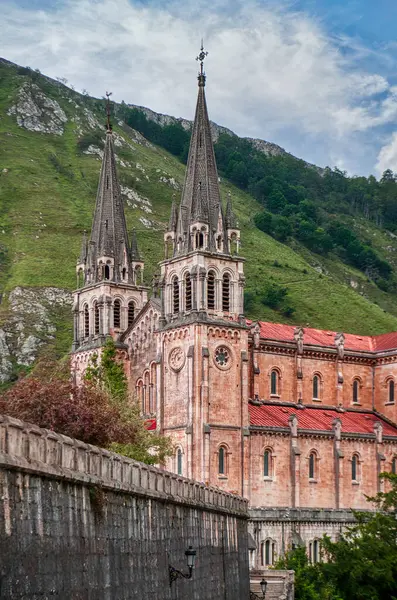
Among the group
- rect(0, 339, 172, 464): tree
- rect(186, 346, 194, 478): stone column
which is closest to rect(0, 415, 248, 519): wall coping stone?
rect(0, 339, 172, 464): tree

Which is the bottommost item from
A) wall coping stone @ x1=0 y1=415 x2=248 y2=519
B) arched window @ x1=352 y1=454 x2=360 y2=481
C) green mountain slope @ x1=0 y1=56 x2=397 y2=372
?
arched window @ x1=352 y1=454 x2=360 y2=481

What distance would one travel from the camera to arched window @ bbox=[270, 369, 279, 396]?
95.0 metres

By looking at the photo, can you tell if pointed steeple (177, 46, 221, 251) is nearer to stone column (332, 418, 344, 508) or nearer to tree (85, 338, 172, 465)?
tree (85, 338, 172, 465)

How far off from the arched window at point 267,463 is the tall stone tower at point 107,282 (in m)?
15.5

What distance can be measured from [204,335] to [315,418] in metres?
13.8

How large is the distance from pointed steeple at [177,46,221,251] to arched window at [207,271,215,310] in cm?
198

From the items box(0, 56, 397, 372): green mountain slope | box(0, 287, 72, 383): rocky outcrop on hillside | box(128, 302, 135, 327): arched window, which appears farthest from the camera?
box(0, 56, 397, 372): green mountain slope

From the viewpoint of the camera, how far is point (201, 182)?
89375 mm

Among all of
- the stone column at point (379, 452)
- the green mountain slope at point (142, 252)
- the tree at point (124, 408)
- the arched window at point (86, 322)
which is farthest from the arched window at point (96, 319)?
the green mountain slope at point (142, 252)

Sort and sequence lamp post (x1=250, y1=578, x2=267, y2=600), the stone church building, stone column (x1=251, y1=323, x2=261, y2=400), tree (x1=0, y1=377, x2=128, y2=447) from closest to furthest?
lamp post (x1=250, y1=578, x2=267, y2=600)
tree (x1=0, y1=377, x2=128, y2=447)
the stone church building
stone column (x1=251, y1=323, x2=261, y2=400)

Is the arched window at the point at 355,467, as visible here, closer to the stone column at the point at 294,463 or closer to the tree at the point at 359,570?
the stone column at the point at 294,463

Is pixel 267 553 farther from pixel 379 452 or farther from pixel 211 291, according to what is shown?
pixel 211 291

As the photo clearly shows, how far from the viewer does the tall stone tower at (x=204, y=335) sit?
83688 mm

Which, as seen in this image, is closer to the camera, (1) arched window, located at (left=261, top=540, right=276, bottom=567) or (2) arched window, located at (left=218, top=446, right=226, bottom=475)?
(2) arched window, located at (left=218, top=446, right=226, bottom=475)
